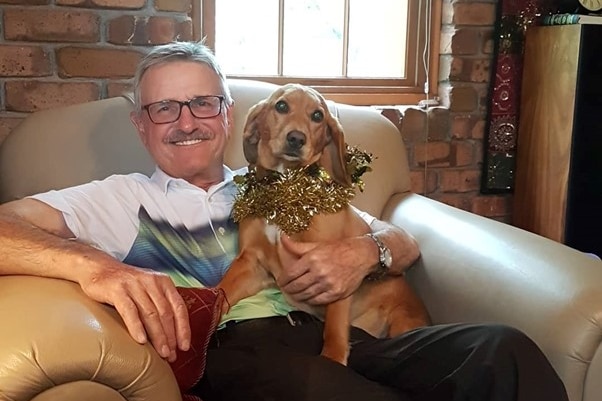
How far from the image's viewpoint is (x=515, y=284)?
133 cm

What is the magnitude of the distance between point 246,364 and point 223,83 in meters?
0.64

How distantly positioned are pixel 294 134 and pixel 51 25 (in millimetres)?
950

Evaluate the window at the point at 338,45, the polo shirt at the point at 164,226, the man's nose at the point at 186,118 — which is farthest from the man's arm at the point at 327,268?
the window at the point at 338,45

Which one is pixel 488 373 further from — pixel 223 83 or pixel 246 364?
pixel 223 83

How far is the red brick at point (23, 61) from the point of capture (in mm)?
1996

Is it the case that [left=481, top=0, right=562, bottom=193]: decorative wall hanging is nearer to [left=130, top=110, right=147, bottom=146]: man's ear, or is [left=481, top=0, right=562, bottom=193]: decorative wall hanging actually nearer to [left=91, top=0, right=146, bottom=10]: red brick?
[left=91, top=0, right=146, bottom=10]: red brick

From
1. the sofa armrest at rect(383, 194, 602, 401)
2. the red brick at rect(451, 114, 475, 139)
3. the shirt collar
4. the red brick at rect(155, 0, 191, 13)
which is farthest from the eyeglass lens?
the red brick at rect(451, 114, 475, 139)

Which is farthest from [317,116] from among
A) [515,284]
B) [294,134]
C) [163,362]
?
[163,362]

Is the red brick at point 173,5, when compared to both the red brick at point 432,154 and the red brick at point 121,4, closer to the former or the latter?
the red brick at point 121,4

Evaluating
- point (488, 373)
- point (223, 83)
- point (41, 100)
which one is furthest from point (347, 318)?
point (41, 100)

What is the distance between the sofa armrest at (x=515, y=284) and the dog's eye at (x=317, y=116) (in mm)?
387

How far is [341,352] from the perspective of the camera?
139cm

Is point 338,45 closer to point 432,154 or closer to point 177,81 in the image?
point 432,154

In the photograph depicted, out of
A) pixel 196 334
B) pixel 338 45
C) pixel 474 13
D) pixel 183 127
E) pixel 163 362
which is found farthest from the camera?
pixel 338 45
